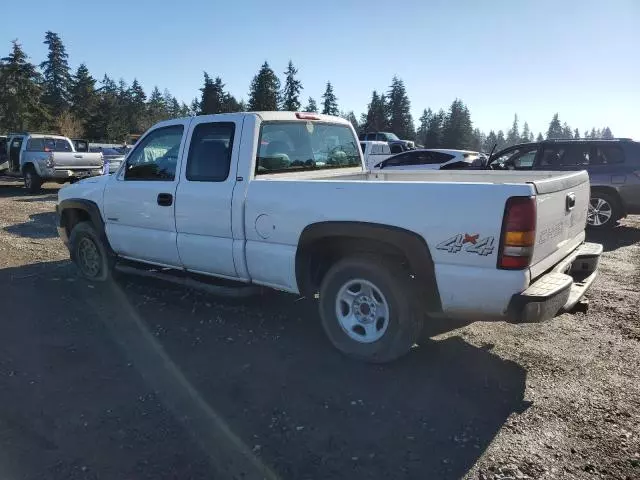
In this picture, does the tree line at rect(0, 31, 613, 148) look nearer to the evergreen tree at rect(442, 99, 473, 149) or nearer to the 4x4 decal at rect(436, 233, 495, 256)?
the evergreen tree at rect(442, 99, 473, 149)

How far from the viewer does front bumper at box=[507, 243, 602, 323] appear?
3.13 m

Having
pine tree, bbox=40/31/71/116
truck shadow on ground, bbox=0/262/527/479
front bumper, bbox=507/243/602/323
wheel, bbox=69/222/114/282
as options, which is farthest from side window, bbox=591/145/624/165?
pine tree, bbox=40/31/71/116

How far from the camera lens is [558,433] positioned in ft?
9.61

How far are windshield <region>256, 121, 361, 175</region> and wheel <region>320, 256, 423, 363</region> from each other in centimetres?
128

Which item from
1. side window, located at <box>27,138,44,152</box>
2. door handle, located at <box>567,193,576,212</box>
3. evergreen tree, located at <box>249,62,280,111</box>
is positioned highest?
evergreen tree, located at <box>249,62,280,111</box>

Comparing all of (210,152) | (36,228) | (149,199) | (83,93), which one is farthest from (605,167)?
(83,93)

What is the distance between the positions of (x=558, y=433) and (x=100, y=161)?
57.1 ft

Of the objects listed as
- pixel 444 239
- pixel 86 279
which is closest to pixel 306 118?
pixel 444 239

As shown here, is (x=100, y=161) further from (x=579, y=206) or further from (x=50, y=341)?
(x=579, y=206)

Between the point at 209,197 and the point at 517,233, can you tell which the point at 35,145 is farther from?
the point at 517,233

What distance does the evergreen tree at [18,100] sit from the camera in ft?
163

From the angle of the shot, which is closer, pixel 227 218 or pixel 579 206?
pixel 579 206

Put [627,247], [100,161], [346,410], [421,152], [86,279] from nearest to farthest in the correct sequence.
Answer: [346,410]
[86,279]
[627,247]
[421,152]
[100,161]

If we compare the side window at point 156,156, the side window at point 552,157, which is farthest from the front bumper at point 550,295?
the side window at point 552,157
